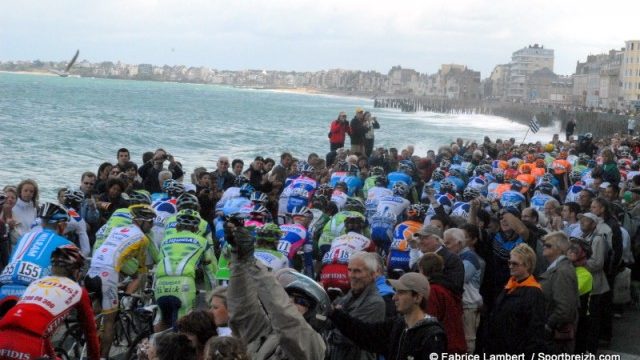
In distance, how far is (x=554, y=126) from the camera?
100125mm

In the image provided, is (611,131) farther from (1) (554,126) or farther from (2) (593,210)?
(2) (593,210)

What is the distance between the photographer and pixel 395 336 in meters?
5.96

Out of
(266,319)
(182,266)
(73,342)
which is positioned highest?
(266,319)

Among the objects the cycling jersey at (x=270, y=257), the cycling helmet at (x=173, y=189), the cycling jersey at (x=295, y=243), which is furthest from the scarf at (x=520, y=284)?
the cycling helmet at (x=173, y=189)

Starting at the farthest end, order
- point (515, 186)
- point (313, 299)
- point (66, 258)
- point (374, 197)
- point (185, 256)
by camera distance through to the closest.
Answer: point (515, 186) < point (374, 197) < point (185, 256) < point (66, 258) < point (313, 299)

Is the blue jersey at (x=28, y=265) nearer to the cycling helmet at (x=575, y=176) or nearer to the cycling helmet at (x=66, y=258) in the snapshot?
the cycling helmet at (x=66, y=258)

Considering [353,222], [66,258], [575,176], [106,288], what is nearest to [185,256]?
[106,288]

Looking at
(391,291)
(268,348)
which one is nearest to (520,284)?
(391,291)

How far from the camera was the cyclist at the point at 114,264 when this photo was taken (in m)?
8.62

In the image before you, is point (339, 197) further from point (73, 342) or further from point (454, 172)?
point (73, 342)

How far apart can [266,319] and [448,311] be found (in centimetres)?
246

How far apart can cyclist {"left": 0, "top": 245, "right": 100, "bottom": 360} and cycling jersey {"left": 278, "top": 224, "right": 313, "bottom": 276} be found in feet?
11.9

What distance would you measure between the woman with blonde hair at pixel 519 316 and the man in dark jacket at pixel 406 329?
1.14 m


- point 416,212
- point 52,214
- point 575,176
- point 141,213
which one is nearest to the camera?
point 52,214
